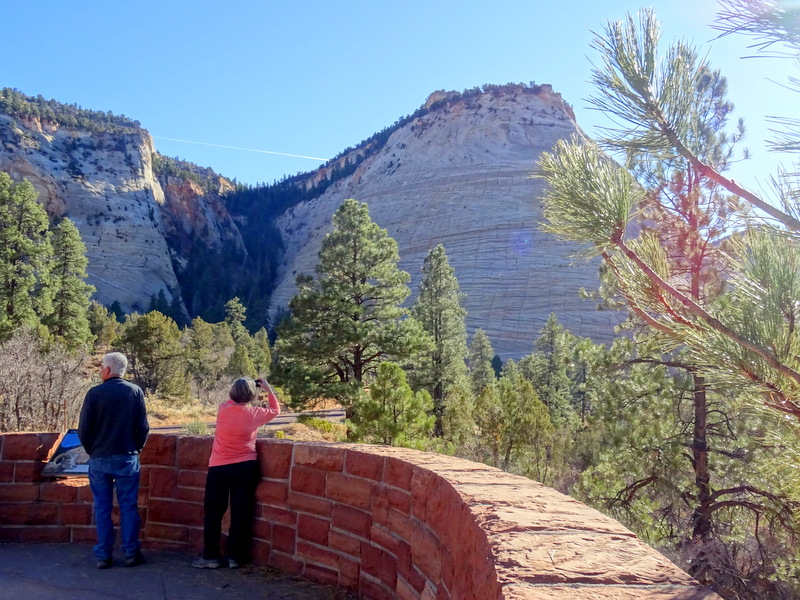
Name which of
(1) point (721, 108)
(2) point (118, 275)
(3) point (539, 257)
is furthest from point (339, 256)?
(2) point (118, 275)

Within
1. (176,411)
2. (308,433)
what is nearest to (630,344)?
(308,433)

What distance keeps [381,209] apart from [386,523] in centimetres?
6612

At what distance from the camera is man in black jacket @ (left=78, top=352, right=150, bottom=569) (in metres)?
3.37

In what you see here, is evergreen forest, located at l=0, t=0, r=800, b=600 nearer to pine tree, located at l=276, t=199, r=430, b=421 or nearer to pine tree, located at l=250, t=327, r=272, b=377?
pine tree, located at l=276, t=199, r=430, b=421

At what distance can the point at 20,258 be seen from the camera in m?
21.9

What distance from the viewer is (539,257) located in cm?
5222

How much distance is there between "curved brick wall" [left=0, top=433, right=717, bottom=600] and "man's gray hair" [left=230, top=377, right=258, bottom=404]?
0.31 meters

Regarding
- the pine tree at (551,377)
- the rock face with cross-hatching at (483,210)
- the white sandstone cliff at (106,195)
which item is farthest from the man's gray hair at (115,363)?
the white sandstone cliff at (106,195)

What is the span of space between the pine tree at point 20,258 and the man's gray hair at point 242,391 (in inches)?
776

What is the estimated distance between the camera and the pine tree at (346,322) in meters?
16.3

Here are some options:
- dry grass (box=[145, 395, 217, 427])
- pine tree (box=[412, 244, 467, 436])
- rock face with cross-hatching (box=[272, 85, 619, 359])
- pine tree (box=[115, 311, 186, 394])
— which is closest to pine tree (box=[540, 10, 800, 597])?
dry grass (box=[145, 395, 217, 427])

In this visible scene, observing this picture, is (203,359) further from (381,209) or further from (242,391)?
(381,209)

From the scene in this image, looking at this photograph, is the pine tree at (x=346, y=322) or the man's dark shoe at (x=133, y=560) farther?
the pine tree at (x=346, y=322)

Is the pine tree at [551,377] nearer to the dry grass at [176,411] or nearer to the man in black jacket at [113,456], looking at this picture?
the dry grass at [176,411]
